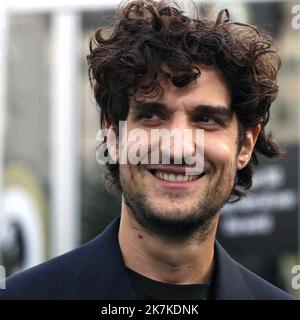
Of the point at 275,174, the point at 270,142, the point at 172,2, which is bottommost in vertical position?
the point at 275,174

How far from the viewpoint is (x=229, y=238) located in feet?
18.2

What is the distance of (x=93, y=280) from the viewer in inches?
76.6

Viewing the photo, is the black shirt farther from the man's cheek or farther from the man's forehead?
the man's forehead

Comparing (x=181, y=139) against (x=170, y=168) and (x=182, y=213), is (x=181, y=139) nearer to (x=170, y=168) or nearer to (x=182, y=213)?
(x=170, y=168)

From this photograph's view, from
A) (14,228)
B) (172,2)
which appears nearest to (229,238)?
(14,228)

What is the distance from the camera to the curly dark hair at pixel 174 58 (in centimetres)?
194

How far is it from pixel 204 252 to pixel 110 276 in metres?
0.26

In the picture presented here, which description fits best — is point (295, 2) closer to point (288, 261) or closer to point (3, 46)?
point (288, 261)

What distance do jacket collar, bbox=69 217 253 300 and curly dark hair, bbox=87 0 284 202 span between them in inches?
8.7

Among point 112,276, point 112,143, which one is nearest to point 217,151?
point 112,143

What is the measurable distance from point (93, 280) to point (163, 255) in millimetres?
194
